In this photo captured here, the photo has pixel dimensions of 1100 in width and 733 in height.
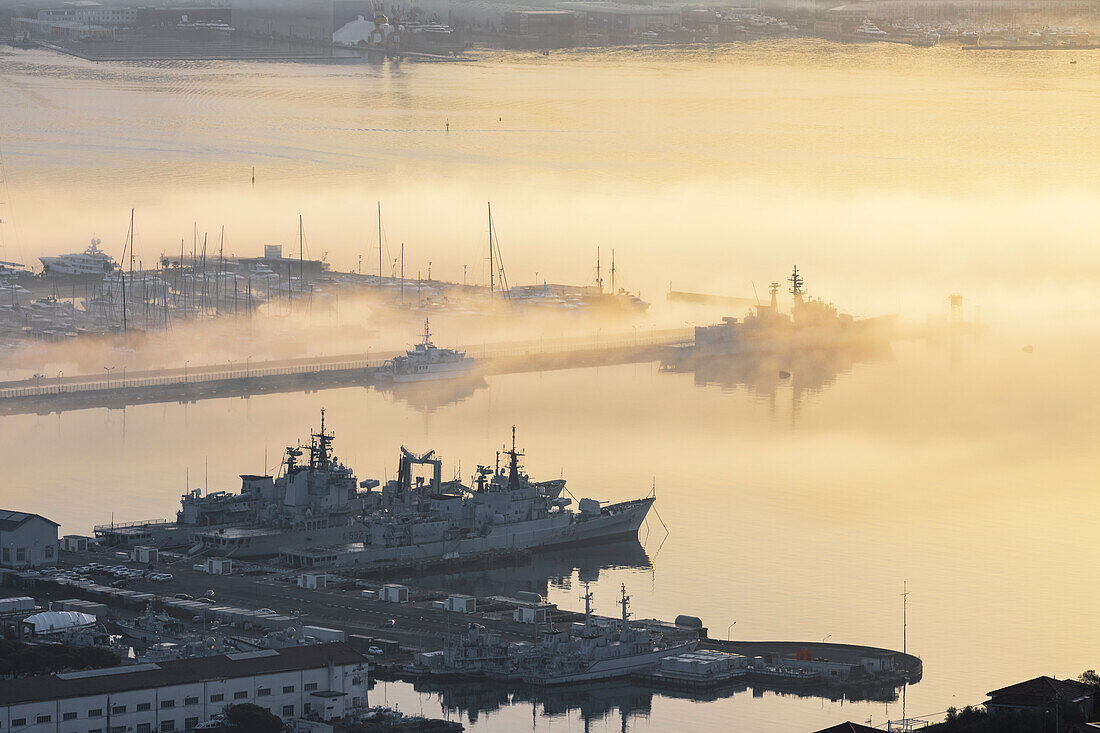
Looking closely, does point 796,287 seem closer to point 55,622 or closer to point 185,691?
point 55,622

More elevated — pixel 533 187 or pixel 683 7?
pixel 683 7

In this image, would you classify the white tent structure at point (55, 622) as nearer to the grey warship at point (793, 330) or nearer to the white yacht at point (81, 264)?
the grey warship at point (793, 330)

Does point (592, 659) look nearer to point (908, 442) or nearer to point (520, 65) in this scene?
point (908, 442)

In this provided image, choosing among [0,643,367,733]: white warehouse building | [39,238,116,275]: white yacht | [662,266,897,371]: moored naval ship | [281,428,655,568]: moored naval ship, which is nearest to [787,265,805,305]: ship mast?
[662,266,897,371]: moored naval ship

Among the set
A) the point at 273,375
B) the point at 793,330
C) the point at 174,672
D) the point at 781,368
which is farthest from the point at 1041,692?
the point at 793,330

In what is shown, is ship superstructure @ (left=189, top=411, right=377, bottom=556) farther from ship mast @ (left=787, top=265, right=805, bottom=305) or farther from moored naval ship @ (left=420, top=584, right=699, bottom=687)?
ship mast @ (left=787, top=265, right=805, bottom=305)

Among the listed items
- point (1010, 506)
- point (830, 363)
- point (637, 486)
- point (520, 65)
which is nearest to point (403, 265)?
point (830, 363)
